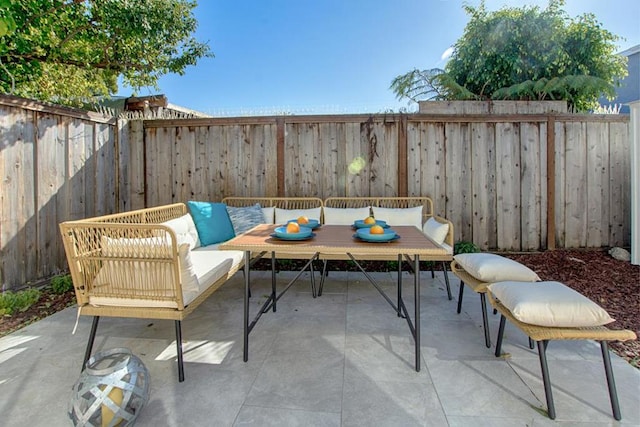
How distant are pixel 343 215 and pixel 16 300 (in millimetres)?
2951

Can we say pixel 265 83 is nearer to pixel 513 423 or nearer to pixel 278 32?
pixel 278 32

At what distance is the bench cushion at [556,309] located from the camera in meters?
1.42

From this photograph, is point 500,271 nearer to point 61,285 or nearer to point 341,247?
point 341,247

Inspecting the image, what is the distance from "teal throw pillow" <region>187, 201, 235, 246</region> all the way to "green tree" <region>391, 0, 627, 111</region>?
15.1 feet

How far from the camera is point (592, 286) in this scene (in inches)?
120

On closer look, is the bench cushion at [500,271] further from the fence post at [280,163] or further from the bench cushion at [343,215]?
the fence post at [280,163]

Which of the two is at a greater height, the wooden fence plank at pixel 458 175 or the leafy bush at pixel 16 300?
the wooden fence plank at pixel 458 175

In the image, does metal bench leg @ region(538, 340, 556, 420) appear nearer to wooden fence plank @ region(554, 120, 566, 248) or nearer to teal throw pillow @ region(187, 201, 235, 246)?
teal throw pillow @ region(187, 201, 235, 246)

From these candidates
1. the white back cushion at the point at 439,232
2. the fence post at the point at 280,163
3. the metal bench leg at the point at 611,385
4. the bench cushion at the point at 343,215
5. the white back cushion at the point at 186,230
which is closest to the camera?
the metal bench leg at the point at 611,385

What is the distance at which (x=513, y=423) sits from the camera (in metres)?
1.35

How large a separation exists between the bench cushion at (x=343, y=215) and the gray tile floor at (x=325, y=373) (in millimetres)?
1238

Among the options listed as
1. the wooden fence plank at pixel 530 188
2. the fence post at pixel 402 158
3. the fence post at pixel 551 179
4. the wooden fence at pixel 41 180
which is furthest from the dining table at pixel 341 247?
the fence post at pixel 551 179

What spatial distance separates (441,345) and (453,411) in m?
0.62

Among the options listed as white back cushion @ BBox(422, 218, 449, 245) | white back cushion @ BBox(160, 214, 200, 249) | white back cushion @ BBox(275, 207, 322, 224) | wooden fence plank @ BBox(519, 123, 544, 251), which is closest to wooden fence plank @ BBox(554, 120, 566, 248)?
wooden fence plank @ BBox(519, 123, 544, 251)
